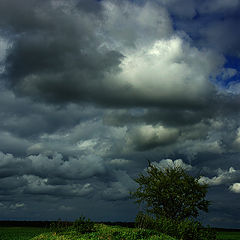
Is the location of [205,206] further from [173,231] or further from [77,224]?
[77,224]

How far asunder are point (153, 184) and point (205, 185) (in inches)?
327

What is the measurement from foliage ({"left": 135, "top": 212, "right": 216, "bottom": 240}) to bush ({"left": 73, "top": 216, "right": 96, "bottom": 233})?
23.3 ft

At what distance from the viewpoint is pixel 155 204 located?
170 ft

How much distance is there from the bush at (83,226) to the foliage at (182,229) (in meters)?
7.10

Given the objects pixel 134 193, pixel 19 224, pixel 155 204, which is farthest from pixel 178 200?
pixel 19 224

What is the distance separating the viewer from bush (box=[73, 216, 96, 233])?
2934 centimetres

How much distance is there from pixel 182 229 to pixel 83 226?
10.1m

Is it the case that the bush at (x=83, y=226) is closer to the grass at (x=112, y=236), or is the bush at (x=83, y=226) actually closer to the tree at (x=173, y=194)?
the grass at (x=112, y=236)

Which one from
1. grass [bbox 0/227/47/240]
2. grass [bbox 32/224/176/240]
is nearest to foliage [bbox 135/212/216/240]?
grass [bbox 32/224/176/240]

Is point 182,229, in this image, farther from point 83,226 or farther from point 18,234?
point 18,234

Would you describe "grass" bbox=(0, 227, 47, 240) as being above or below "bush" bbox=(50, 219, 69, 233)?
below

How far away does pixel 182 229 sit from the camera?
107ft

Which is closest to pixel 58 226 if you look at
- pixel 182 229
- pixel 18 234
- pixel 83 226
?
pixel 83 226

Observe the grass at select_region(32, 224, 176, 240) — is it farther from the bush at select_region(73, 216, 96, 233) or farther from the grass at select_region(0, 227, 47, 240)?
the grass at select_region(0, 227, 47, 240)
